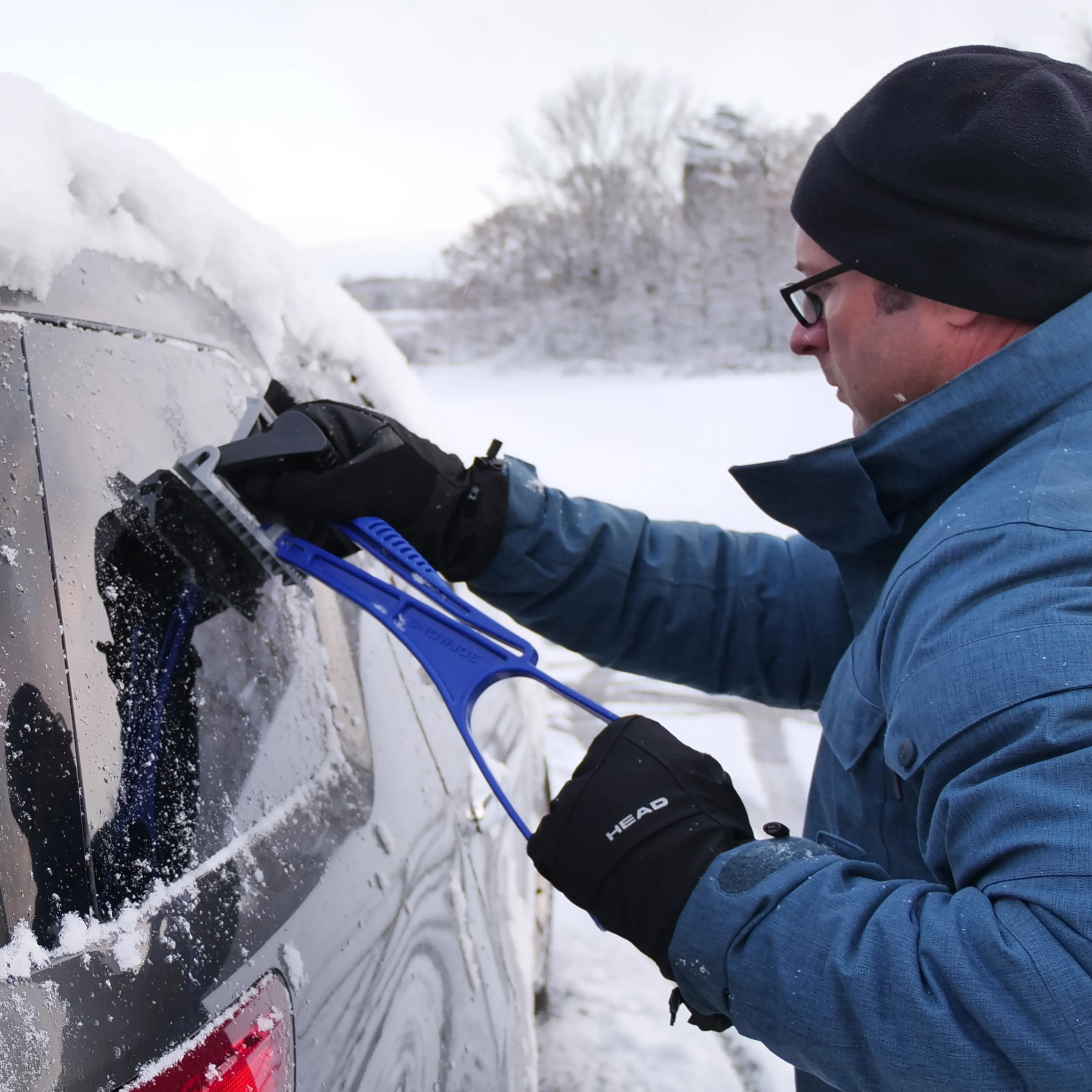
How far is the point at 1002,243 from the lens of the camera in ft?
3.94

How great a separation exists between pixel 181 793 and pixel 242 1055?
27 centimetres

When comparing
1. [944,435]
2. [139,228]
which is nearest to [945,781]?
[944,435]

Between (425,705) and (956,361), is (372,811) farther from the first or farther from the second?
(956,361)

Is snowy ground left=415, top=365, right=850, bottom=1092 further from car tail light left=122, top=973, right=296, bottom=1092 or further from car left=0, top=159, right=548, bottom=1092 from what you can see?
car tail light left=122, top=973, right=296, bottom=1092

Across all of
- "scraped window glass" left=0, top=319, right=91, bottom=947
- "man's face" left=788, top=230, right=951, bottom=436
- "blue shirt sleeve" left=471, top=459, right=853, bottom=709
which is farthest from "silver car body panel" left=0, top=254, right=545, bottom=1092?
"man's face" left=788, top=230, right=951, bottom=436

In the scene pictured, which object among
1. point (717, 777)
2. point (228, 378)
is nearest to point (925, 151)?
point (717, 777)

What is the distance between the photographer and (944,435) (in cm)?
115

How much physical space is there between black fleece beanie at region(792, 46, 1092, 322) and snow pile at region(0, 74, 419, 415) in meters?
0.99

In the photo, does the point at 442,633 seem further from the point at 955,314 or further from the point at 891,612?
the point at 955,314

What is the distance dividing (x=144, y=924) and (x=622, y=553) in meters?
1.03

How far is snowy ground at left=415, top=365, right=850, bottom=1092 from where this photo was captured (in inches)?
91.0

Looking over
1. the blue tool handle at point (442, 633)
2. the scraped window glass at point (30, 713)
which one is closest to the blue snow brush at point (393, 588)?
the blue tool handle at point (442, 633)

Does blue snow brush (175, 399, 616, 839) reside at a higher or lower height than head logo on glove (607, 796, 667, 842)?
higher

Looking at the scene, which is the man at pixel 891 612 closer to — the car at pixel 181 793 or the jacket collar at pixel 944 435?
the jacket collar at pixel 944 435
